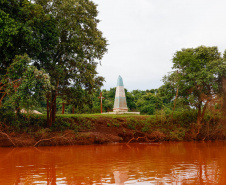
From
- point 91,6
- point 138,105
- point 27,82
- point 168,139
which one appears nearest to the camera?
point 27,82

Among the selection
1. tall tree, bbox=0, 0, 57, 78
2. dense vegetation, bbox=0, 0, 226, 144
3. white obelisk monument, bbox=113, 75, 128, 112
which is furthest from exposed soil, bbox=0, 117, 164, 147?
white obelisk monument, bbox=113, 75, 128, 112

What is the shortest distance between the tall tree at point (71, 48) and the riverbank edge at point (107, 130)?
69.2 inches

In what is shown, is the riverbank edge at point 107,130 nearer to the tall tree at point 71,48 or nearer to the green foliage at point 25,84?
the tall tree at point 71,48

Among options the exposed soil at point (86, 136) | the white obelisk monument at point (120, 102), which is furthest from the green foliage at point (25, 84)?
the white obelisk monument at point (120, 102)

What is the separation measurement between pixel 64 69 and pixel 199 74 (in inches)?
463

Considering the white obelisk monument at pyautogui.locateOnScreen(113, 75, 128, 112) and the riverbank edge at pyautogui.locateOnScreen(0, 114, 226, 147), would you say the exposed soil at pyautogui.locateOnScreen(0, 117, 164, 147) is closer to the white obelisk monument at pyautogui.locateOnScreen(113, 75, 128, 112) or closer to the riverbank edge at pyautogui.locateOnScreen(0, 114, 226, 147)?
the riverbank edge at pyautogui.locateOnScreen(0, 114, 226, 147)

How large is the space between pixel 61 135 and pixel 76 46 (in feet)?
22.4

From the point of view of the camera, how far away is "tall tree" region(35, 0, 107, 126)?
17.9 m

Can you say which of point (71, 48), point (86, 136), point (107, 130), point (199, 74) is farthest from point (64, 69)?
point (199, 74)

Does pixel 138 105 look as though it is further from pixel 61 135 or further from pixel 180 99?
pixel 61 135

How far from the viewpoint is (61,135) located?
18188 mm

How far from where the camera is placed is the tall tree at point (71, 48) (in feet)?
58.6

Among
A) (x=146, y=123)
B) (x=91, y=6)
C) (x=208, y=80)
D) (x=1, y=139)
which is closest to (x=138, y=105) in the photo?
(x=146, y=123)

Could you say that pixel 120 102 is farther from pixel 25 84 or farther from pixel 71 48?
pixel 25 84
